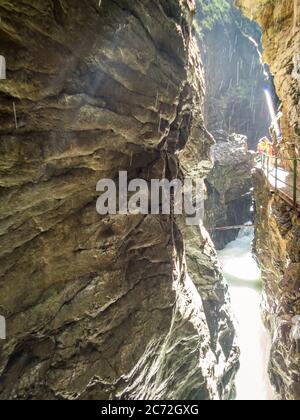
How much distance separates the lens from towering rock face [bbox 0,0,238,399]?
4215mm

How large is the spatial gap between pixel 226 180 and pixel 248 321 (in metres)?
14.2

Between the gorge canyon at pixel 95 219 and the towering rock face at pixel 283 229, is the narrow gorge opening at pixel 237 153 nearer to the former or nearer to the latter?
the towering rock face at pixel 283 229

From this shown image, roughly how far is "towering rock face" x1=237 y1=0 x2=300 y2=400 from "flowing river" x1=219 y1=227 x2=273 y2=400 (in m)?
2.57

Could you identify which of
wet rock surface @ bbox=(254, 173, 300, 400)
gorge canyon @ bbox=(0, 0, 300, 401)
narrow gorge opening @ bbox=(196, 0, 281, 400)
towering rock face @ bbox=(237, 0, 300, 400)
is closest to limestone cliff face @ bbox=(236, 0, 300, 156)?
towering rock face @ bbox=(237, 0, 300, 400)

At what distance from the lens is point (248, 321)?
57.5 feet

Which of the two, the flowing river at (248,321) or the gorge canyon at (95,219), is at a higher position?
the gorge canyon at (95,219)

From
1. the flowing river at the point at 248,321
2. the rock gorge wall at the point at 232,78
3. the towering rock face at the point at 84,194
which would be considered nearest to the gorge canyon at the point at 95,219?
the towering rock face at the point at 84,194

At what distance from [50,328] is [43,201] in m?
2.40

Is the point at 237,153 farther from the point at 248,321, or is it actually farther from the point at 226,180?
the point at 248,321

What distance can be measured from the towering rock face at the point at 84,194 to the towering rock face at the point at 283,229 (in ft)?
9.16

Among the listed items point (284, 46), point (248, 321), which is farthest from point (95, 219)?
point (248, 321)

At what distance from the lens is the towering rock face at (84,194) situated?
4.21 m

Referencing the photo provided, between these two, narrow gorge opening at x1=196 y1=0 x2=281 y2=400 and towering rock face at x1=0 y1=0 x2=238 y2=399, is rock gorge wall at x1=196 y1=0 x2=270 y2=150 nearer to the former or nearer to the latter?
narrow gorge opening at x1=196 y1=0 x2=281 y2=400

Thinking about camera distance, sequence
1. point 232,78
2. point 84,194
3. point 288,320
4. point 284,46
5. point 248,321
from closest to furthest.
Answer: point 84,194 < point 288,320 < point 284,46 < point 248,321 < point 232,78
